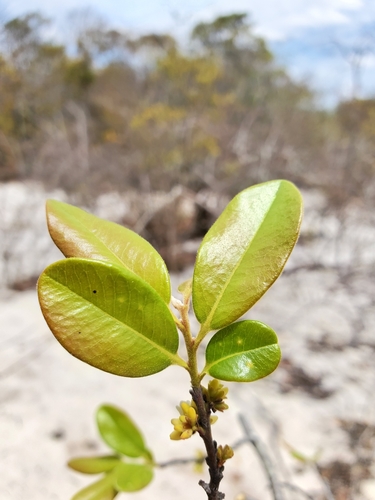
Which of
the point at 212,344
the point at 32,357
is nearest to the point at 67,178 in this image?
the point at 32,357

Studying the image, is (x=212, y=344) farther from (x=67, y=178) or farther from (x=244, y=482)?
(x=67, y=178)

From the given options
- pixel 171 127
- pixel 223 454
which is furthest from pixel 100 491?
pixel 171 127

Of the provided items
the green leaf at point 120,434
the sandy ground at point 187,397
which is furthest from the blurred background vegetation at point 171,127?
the green leaf at point 120,434

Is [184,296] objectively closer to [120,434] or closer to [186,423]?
[186,423]

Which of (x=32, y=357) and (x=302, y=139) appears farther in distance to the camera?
(x=302, y=139)

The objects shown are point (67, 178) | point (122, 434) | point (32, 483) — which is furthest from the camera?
point (67, 178)

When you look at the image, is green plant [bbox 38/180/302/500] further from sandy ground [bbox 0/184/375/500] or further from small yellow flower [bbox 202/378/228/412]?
sandy ground [bbox 0/184/375/500]
